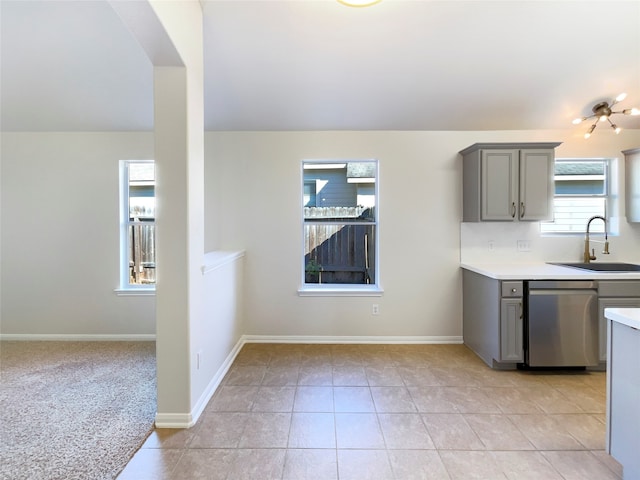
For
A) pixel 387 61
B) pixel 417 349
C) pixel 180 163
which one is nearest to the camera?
pixel 180 163

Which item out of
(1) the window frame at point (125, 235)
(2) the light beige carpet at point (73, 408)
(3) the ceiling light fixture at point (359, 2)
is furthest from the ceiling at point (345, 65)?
(2) the light beige carpet at point (73, 408)

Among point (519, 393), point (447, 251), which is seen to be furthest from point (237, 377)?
point (447, 251)

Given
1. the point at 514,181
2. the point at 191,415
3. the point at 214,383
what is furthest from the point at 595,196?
the point at 191,415

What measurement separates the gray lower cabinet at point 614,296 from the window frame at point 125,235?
4.46 meters

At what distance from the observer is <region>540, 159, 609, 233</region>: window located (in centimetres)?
362

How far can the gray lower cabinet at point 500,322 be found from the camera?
286 centimetres

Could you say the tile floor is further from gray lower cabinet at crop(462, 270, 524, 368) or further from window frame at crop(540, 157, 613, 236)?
window frame at crop(540, 157, 613, 236)

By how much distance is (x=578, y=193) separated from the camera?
362 cm

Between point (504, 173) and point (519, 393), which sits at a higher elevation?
point (504, 173)

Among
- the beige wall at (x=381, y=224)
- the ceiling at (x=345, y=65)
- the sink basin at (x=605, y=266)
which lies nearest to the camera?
the ceiling at (x=345, y=65)

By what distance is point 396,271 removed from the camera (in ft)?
11.9

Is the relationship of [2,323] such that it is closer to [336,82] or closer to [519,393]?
[336,82]

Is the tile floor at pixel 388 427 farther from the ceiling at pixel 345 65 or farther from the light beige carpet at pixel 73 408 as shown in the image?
the ceiling at pixel 345 65

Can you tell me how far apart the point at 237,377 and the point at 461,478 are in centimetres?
184
